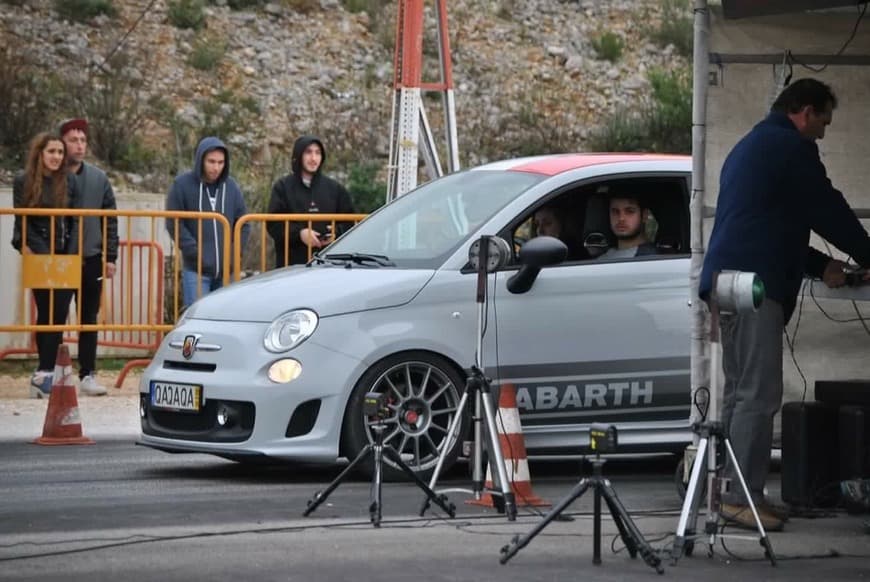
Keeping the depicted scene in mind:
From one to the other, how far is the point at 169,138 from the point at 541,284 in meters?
22.1

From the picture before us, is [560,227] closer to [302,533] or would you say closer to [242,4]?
[302,533]

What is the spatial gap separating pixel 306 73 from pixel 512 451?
2679cm

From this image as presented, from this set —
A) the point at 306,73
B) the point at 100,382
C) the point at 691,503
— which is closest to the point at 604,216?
the point at 691,503

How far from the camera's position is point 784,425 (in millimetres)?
9867

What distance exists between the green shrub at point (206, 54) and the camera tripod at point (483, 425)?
26.1 metres

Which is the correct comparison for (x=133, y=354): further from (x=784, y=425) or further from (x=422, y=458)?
(x=784, y=425)

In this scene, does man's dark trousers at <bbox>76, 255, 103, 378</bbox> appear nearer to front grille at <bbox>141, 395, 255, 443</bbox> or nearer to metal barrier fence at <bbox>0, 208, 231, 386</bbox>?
metal barrier fence at <bbox>0, 208, 231, 386</bbox>

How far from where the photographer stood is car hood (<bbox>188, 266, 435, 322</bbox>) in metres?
10.5

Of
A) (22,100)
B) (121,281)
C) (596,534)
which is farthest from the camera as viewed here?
(22,100)

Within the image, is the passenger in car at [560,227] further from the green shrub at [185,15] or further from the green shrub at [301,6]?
the green shrub at [301,6]

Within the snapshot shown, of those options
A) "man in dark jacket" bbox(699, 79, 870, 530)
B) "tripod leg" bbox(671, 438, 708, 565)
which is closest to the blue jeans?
"man in dark jacket" bbox(699, 79, 870, 530)

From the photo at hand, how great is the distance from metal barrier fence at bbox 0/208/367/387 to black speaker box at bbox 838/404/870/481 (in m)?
6.57

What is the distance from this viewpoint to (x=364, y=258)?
11117mm

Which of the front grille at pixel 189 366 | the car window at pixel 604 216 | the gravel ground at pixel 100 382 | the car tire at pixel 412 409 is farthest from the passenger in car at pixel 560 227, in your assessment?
the gravel ground at pixel 100 382
